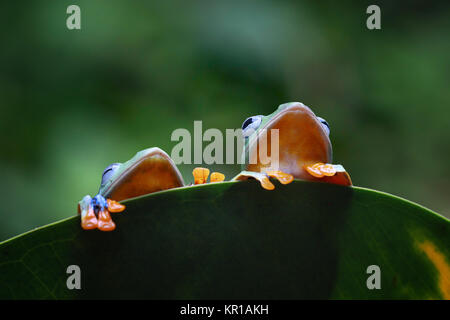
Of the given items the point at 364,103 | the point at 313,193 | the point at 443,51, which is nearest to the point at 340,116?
the point at 364,103

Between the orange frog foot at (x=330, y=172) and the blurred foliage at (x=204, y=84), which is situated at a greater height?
the blurred foliage at (x=204, y=84)

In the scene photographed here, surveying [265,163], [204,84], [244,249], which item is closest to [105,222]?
[244,249]

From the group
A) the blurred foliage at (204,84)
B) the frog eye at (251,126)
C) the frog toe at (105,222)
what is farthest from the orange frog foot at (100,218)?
the blurred foliage at (204,84)

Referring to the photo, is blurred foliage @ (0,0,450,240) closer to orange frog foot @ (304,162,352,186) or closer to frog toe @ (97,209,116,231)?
orange frog foot @ (304,162,352,186)

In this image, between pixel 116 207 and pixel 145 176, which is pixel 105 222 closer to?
pixel 116 207

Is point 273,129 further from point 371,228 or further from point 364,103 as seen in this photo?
point 364,103

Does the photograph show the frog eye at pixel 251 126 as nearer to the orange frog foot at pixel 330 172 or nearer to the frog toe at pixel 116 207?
the orange frog foot at pixel 330 172
